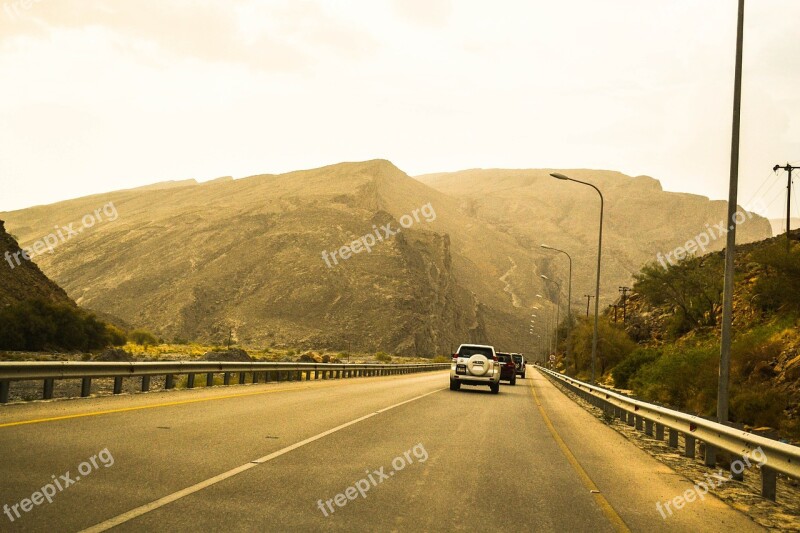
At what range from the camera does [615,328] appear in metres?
62.8

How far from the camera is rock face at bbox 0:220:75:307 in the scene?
5781cm

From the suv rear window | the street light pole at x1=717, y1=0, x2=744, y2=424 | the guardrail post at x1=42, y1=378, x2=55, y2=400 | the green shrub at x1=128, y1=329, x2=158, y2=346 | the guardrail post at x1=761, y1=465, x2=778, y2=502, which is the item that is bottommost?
the green shrub at x1=128, y1=329, x2=158, y2=346

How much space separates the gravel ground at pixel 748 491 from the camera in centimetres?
784

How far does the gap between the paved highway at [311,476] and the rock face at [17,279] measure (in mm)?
48164

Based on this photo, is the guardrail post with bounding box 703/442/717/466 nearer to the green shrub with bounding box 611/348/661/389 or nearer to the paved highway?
the paved highway

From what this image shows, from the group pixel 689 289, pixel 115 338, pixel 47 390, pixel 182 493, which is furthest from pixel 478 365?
pixel 115 338

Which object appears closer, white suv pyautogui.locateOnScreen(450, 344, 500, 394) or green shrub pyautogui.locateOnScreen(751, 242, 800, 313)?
white suv pyautogui.locateOnScreen(450, 344, 500, 394)

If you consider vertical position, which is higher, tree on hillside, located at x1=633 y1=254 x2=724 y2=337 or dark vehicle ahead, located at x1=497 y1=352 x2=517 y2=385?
tree on hillside, located at x1=633 y1=254 x2=724 y2=337

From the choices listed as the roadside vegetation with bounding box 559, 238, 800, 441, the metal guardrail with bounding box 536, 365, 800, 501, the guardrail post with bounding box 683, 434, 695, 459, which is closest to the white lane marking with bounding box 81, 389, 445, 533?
the metal guardrail with bounding box 536, 365, 800, 501

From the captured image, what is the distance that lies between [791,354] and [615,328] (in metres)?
36.0

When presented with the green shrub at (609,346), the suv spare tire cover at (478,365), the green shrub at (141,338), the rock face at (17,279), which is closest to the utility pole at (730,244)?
the suv spare tire cover at (478,365)

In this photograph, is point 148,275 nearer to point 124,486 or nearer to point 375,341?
point 375,341

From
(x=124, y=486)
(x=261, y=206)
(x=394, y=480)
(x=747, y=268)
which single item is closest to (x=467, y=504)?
(x=394, y=480)

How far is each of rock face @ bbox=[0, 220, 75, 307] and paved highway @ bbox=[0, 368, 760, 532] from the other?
48164 mm
